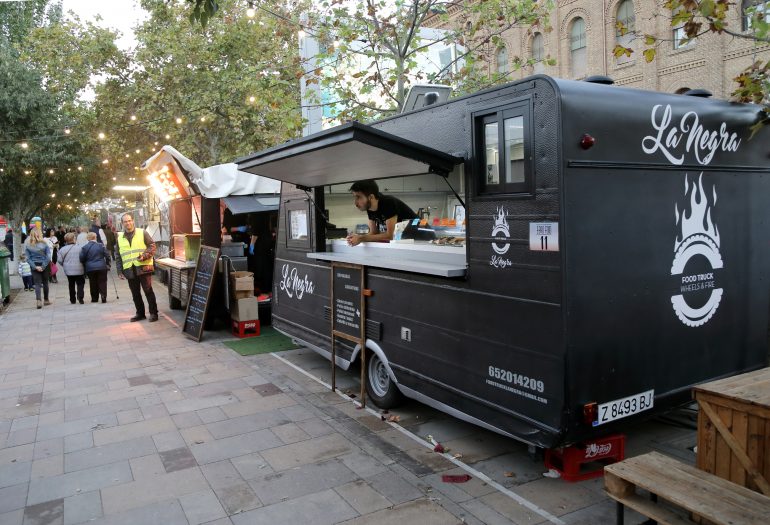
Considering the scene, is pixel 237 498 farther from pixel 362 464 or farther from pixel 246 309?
pixel 246 309

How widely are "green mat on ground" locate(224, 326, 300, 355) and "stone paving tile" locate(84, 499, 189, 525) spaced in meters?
4.43

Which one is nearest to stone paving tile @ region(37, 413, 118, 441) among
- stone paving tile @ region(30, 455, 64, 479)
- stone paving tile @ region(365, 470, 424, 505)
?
stone paving tile @ region(30, 455, 64, 479)

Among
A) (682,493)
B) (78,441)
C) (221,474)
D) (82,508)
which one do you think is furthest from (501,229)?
(78,441)

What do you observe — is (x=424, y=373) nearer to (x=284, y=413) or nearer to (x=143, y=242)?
(x=284, y=413)

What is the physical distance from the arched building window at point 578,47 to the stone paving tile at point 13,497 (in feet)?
72.2

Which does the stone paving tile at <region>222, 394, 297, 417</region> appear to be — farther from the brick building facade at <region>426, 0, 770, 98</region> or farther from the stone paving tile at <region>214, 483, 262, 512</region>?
the brick building facade at <region>426, 0, 770, 98</region>

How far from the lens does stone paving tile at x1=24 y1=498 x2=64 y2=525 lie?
3.73 m

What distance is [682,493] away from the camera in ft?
9.31

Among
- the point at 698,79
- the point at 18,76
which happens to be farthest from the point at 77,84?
the point at 698,79

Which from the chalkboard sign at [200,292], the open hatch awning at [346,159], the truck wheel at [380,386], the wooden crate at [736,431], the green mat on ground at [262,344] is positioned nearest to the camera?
the wooden crate at [736,431]

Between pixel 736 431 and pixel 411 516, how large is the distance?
6.36ft

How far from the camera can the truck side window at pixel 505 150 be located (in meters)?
3.80

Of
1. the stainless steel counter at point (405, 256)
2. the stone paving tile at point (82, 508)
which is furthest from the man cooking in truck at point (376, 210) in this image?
the stone paving tile at point (82, 508)

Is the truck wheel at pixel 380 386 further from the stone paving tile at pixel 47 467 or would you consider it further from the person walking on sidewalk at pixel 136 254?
the person walking on sidewalk at pixel 136 254
